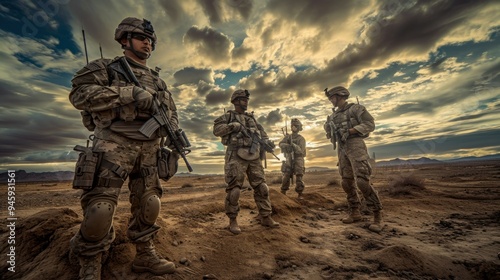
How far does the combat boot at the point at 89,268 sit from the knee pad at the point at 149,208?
60 centimetres

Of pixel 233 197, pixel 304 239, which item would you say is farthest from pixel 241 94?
pixel 304 239

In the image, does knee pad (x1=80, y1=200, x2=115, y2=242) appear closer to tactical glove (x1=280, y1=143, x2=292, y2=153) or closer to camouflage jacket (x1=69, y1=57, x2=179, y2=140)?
camouflage jacket (x1=69, y1=57, x2=179, y2=140)

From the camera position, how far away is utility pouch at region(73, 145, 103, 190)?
85.3 inches

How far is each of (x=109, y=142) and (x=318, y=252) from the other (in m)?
3.53

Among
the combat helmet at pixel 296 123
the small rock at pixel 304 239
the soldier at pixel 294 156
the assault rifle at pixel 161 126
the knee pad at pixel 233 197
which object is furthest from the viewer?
the combat helmet at pixel 296 123

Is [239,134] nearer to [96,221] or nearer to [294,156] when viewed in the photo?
[96,221]

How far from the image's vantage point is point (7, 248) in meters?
3.19

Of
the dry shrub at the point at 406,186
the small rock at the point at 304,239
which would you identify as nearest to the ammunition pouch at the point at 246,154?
the small rock at the point at 304,239

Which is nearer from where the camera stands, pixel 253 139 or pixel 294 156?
pixel 253 139

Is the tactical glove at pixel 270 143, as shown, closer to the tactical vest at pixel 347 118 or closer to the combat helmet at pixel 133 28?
the tactical vest at pixel 347 118

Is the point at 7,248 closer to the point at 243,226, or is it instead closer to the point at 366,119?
the point at 243,226

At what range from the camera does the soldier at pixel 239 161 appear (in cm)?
461

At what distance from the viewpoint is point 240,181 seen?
188 inches

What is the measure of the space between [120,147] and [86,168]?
40cm
